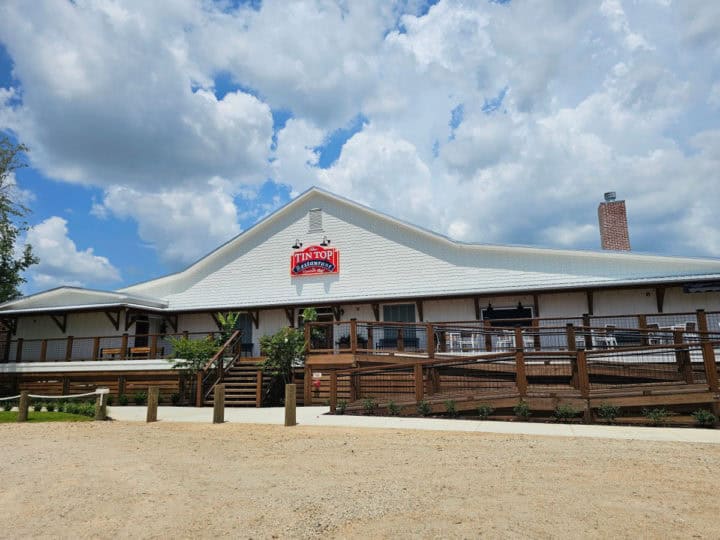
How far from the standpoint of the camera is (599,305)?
18.5 metres

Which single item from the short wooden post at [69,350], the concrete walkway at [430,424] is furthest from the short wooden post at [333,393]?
the short wooden post at [69,350]

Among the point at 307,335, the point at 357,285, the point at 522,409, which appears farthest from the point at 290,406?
the point at 357,285

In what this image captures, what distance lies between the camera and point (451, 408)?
12281 mm

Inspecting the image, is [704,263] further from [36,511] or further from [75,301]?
[75,301]

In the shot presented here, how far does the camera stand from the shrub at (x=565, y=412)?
11328 millimetres

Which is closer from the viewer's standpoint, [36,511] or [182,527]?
[182,527]

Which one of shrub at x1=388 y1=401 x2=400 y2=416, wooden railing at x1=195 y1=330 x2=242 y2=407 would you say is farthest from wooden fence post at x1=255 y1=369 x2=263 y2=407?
shrub at x1=388 y1=401 x2=400 y2=416

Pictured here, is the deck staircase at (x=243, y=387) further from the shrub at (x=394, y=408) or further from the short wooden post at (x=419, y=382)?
the short wooden post at (x=419, y=382)

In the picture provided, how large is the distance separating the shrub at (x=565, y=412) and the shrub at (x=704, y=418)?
2285 mm

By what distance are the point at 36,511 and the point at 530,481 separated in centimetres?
594

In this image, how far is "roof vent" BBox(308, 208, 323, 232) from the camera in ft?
77.4

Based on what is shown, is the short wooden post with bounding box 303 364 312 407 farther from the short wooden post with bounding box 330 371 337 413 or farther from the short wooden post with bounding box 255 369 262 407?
→ the short wooden post with bounding box 330 371 337 413

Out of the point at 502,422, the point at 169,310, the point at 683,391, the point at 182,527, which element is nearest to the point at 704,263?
the point at 683,391

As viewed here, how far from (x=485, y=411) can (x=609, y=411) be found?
2.70 meters
